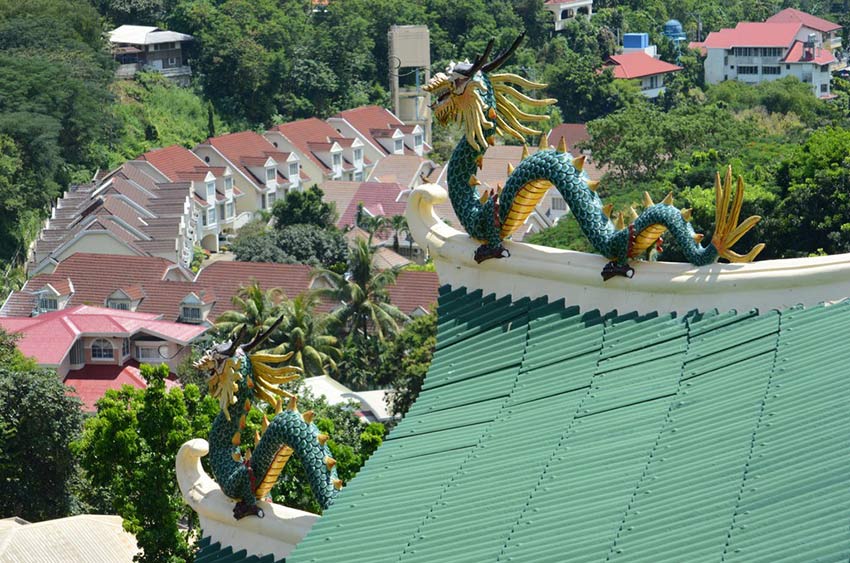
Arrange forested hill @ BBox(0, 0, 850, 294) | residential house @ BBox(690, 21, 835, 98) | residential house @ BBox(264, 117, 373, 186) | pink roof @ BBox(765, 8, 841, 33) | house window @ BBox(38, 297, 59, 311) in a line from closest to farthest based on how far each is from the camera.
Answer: house window @ BBox(38, 297, 59, 311), forested hill @ BBox(0, 0, 850, 294), residential house @ BBox(264, 117, 373, 186), residential house @ BBox(690, 21, 835, 98), pink roof @ BBox(765, 8, 841, 33)

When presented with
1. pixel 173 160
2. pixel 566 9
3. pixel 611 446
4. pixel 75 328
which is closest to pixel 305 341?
pixel 75 328

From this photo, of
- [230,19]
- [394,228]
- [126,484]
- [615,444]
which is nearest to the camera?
[615,444]

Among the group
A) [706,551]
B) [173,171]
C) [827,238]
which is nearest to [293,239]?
[173,171]

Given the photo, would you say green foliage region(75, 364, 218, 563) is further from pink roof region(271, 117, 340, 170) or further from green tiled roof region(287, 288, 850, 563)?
pink roof region(271, 117, 340, 170)

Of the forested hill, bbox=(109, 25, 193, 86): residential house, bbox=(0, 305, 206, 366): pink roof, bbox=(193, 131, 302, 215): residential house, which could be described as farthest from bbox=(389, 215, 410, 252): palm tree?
bbox=(109, 25, 193, 86): residential house

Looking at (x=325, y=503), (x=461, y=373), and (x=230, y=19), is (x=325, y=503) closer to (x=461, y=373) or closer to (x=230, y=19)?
(x=461, y=373)

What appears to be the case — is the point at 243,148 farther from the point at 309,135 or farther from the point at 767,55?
the point at 767,55
